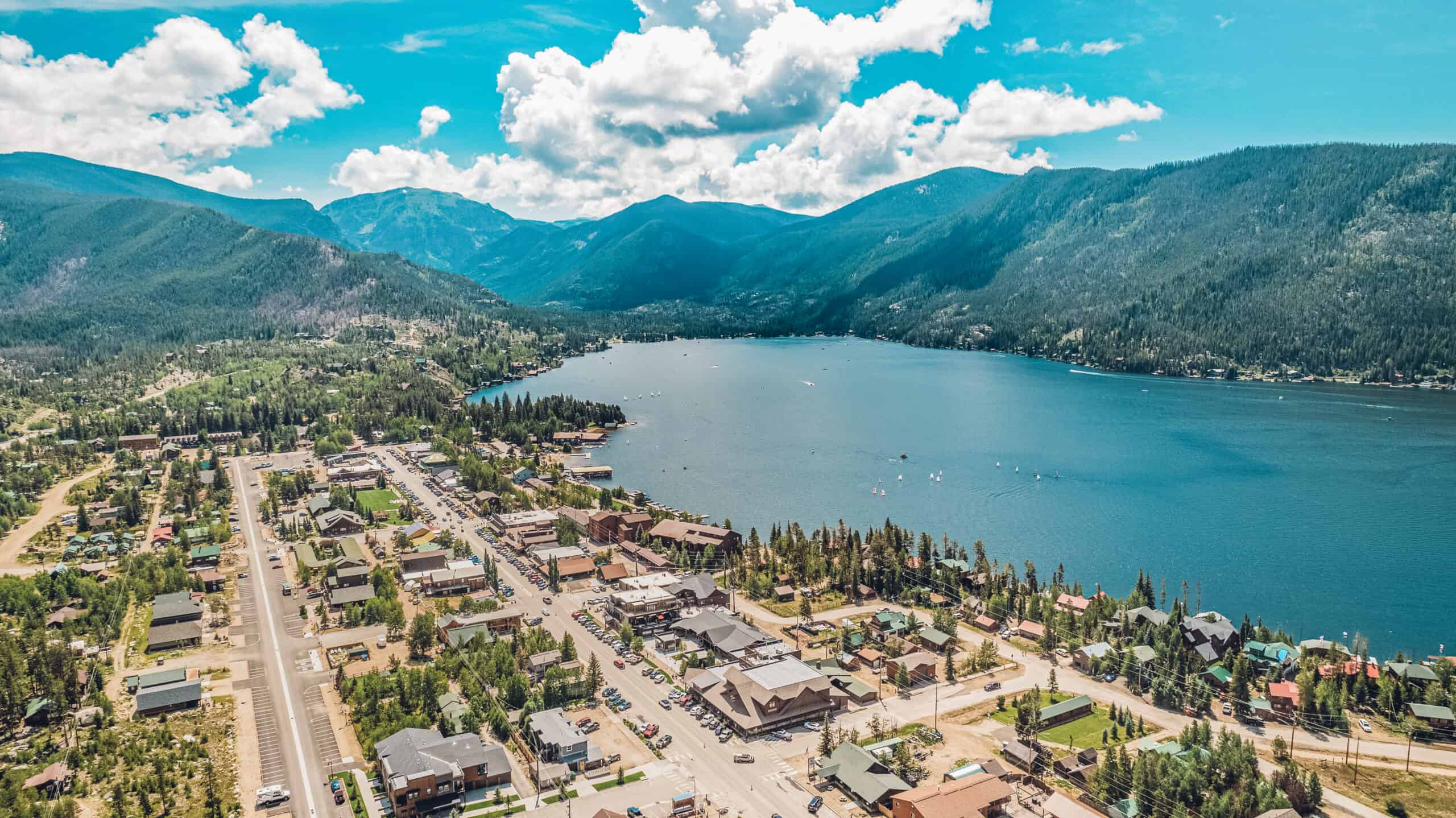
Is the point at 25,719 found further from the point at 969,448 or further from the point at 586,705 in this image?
the point at 969,448

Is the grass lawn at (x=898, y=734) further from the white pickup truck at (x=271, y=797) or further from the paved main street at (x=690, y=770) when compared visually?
the white pickup truck at (x=271, y=797)

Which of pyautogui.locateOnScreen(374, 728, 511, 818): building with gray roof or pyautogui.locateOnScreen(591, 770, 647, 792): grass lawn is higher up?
pyautogui.locateOnScreen(374, 728, 511, 818): building with gray roof

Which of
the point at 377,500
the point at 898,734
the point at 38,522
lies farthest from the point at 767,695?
the point at 38,522

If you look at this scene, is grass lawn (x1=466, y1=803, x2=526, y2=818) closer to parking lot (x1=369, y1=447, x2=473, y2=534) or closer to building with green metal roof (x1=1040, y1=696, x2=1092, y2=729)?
building with green metal roof (x1=1040, y1=696, x2=1092, y2=729)

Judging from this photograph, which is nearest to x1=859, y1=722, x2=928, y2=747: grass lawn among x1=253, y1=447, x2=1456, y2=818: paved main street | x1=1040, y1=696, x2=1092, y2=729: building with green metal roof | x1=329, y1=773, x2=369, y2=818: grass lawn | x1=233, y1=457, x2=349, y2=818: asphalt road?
x1=253, y1=447, x2=1456, y2=818: paved main street

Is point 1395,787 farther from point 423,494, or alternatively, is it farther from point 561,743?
point 423,494

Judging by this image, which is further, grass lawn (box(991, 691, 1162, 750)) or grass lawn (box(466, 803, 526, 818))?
grass lawn (box(991, 691, 1162, 750))

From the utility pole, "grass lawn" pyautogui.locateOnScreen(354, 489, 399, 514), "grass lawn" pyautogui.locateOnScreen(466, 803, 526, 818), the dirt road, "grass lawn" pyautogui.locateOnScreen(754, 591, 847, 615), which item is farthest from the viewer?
"grass lawn" pyautogui.locateOnScreen(354, 489, 399, 514)

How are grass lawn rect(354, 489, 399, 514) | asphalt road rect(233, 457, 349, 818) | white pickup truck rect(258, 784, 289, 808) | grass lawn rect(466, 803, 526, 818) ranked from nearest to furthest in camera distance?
1. grass lawn rect(466, 803, 526, 818)
2. white pickup truck rect(258, 784, 289, 808)
3. asphalt road rect(233, 457, 349, 818)
4. grass lawn rect(354, 489, 399, 514)
